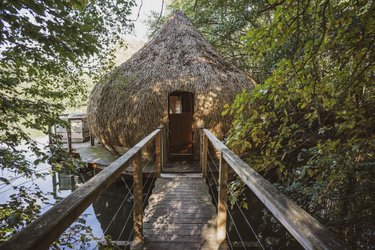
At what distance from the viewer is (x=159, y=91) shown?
5797 mm

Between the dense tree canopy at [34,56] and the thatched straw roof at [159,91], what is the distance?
2202 millimetres

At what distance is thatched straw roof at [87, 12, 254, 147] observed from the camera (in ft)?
18.9

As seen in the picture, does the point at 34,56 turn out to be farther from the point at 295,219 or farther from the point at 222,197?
the point at 222,197

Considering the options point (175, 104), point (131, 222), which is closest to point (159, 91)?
point (131, 222)

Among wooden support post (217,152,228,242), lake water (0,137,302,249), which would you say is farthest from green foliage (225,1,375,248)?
lake water (0,137,302,249)

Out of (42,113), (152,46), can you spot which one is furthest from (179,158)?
(42,113)

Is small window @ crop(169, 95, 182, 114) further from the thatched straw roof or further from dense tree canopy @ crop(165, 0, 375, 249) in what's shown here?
dense tree canopy @ crop(165, 0, 375, 249)

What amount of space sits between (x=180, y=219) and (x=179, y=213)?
14 centimetres

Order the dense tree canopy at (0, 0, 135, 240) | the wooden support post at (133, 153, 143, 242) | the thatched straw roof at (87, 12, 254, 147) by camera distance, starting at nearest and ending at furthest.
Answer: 1. the dense tree canopy at (0, 0, 135, 240)
2. the wooden support post at (133, 153, 143, 242)
3. the thatched straw roof at (87, 12, 254, 147)

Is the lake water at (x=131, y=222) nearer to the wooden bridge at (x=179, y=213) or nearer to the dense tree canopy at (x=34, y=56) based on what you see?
the wooden bridge at (x=179, y=213)

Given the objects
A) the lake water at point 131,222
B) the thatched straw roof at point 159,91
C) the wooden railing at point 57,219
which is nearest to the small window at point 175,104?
the thatched straw roof at point 159,91

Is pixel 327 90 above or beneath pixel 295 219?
above

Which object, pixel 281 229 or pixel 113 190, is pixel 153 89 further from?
pixel 281 229

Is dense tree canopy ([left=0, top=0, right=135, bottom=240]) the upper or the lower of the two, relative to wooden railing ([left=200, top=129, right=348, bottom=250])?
upper
